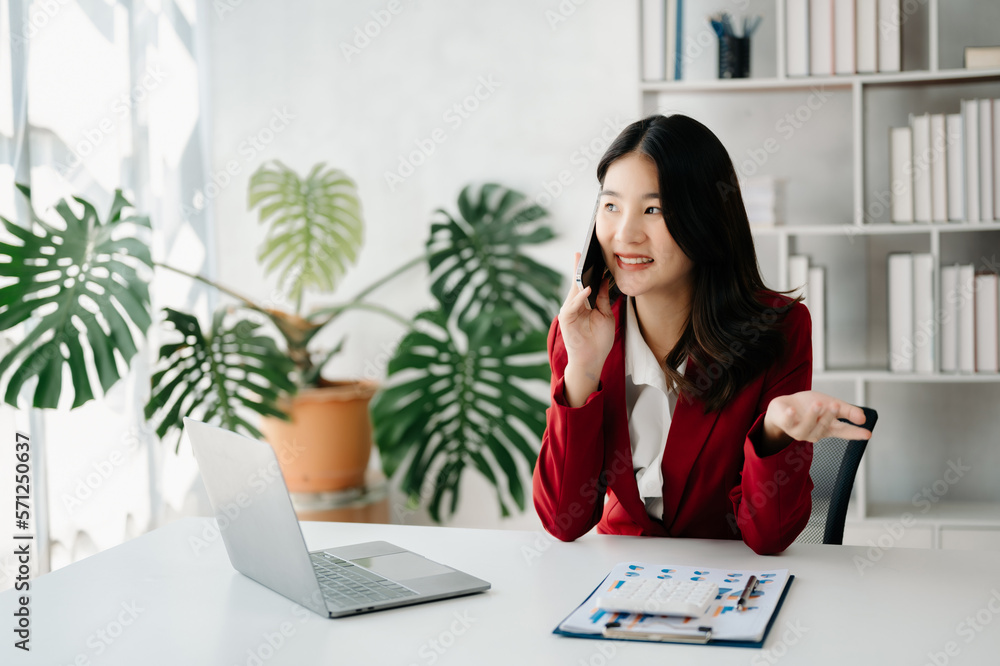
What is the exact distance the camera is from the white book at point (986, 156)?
2.57 meters

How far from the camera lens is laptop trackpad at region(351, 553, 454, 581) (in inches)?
47.6

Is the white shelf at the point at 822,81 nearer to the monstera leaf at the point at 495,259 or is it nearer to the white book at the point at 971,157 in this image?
the white book at the point at 971,157

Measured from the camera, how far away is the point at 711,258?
5.02ft

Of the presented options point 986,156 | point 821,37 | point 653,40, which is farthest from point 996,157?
point 653,40

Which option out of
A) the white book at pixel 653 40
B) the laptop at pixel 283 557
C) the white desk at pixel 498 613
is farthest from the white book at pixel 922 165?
the laptop at pixel 283 557

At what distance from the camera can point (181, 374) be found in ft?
8.04

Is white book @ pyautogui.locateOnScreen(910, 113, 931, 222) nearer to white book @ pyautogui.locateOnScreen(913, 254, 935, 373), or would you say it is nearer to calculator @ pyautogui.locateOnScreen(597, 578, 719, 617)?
white book @ pyautogui.locateOnScreen(913, 254, 935, 373)

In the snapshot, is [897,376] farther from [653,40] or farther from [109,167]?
[109,167]

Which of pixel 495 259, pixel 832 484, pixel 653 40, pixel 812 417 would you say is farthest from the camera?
pixel 495 259

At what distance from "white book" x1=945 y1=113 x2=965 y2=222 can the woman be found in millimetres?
1393

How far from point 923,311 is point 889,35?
83 centimetres

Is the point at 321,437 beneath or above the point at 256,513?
beneath

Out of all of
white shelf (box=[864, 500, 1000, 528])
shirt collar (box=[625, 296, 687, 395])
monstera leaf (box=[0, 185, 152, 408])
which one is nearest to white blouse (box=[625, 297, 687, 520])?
shirt collar (box=[625, 296, 687, 395])

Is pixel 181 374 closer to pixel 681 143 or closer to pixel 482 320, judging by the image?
pixel 482 320
